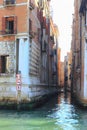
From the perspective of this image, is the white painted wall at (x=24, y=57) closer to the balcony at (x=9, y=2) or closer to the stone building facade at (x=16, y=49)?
the stone building facade at (x=16, y=49)

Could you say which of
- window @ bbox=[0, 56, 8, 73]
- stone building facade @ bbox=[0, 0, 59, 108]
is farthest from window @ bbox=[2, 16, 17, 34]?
window @ bbox=[0, 56, 8, 73]

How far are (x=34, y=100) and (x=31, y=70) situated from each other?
9.44 ft

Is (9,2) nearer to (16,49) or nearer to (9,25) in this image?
(9,25)

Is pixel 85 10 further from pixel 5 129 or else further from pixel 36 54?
pixel 5 129

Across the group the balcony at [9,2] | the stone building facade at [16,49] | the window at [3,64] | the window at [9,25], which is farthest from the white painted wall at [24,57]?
the balcony at [9,2]

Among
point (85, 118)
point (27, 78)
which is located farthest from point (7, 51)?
point (85, 118)

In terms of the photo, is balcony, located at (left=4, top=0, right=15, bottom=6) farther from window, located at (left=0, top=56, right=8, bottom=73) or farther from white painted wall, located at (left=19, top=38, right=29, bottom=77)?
window, located at (left=0, top=56, right=8, bottom=73)

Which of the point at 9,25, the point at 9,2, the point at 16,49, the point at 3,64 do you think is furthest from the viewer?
the point at 9,25

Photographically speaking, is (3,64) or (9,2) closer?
(3,64)

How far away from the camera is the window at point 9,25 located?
1411 inches

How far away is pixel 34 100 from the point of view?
121 feet

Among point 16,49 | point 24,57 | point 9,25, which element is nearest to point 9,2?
point 9,25

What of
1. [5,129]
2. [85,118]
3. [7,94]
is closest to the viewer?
[5,129]

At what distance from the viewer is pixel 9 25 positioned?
3666cm
